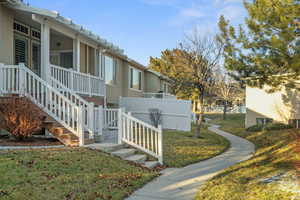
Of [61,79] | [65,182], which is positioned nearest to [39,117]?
[61,79]

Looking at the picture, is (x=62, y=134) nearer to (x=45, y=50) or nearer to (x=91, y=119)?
(x=91, y=119)

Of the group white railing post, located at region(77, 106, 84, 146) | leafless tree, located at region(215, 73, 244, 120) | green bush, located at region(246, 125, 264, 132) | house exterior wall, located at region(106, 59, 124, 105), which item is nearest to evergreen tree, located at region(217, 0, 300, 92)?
white railing post, located at region(77, 106, 84, 146)

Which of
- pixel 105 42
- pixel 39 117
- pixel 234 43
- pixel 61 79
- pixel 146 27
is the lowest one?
pixel 39 117

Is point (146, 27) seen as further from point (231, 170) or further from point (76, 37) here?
point (231, 170)

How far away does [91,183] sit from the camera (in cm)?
553

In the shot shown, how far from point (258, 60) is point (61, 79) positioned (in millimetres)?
7438

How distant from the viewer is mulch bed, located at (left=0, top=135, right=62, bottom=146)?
799 cm

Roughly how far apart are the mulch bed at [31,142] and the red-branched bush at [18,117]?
214 millimetres

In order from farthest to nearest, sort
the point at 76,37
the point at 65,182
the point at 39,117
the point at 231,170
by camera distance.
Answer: the point at 76,37 < the point at 39,117 < the point at 231,170 < the point at 65,182

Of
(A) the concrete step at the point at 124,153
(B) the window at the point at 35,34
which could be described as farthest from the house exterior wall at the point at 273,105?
(B) the window at the point at 35,34

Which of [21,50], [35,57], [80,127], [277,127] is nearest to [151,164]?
[80,127]

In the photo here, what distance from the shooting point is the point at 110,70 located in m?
17.2

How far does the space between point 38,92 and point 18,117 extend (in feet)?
3.94

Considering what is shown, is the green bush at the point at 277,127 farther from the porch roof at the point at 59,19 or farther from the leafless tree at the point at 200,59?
the porch roof at the point at 59,19
